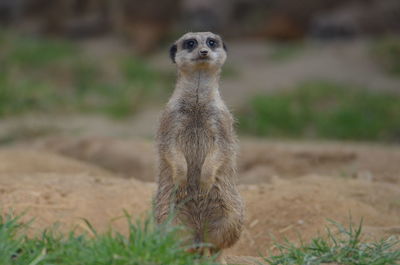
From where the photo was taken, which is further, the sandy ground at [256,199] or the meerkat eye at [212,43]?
the sandy ground at [256,199]

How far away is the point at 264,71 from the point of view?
10.6m

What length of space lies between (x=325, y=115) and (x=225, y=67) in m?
2.89

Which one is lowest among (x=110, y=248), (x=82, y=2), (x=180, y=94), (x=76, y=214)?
(x=76, y=214)

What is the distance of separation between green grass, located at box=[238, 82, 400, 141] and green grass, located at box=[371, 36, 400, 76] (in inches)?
56.8

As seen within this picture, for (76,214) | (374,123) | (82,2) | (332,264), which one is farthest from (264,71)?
(332,264)

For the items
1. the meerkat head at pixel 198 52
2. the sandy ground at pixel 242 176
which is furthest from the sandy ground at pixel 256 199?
the meerkat head at pixel 198 52

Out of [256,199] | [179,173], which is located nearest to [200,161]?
[179,173]

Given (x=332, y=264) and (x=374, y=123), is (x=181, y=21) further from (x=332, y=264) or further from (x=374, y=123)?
(x=332, y=264)

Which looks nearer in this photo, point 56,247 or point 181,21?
point 56,247

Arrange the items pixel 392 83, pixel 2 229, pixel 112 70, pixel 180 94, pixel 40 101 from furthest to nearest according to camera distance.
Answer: pixel 112 70, pixel 392 83, pixel 40 101, pixel 180 94, pixel 2 229

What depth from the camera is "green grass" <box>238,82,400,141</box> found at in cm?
784

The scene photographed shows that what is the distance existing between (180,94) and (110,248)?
104 cm

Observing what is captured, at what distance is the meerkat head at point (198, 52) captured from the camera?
3.32 metres

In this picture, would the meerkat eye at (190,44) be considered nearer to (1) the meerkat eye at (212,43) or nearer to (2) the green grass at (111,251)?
(1) the meerkat eye at (212,43)
